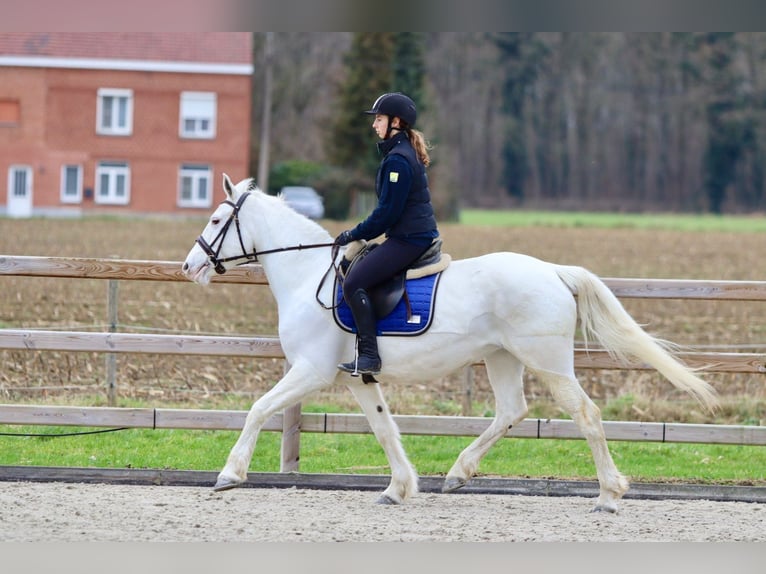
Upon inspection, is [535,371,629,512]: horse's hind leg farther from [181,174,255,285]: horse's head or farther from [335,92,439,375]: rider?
[181,174,255,285]: horse's head

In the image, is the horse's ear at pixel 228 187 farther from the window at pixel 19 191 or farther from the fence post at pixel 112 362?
the window at pixel 19 191

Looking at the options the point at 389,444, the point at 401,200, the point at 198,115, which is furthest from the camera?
the point at 198,115

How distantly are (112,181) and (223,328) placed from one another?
40533mm

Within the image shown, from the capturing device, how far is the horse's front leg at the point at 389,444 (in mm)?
7781

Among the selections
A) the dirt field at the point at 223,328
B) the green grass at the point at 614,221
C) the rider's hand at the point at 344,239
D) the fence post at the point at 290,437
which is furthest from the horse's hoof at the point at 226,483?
the green grass at the point at 614,221

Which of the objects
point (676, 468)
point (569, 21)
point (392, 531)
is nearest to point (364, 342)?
point (392, 531)

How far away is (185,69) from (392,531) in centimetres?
4903

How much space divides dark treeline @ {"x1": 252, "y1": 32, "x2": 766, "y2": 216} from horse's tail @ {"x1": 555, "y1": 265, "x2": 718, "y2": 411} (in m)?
63.9

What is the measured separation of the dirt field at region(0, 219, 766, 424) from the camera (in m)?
11.0

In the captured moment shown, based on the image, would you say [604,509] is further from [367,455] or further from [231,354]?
[231,354]

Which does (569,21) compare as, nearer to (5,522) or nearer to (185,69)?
(5,522)

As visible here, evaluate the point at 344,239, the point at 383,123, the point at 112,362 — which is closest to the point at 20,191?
the point at 112,362

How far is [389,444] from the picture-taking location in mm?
7820

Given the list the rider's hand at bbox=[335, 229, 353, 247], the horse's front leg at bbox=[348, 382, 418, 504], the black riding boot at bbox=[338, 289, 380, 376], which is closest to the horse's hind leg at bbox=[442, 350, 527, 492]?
the horse's front leg at bbox=[348, 382, 418, 504]
